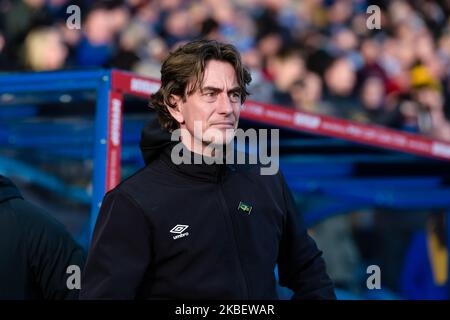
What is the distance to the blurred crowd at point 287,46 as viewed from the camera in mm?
6133

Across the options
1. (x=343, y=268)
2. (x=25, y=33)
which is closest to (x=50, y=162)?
(x=25, y=33)

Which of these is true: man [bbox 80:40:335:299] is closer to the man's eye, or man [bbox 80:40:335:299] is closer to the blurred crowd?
the man's eye

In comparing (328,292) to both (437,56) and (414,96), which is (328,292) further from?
(437,56)

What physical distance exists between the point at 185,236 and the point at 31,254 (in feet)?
1.84

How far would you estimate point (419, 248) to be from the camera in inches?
281

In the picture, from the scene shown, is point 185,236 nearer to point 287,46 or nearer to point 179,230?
point 179,230

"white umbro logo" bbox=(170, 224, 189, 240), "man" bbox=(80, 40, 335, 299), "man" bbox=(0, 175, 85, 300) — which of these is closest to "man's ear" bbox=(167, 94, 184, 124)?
"man" bbox=(80, 40, 335, 299)

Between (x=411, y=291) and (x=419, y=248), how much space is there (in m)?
0.39

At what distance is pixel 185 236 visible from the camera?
2221 millimetres

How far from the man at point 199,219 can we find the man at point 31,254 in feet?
1.18

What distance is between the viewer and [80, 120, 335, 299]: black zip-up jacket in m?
2.18

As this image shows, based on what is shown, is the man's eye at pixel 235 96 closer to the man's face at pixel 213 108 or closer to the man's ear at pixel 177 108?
the man's face at pixel 213 108

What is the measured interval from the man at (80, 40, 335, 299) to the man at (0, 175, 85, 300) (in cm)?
36

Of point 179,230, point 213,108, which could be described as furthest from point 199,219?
point 213,108
